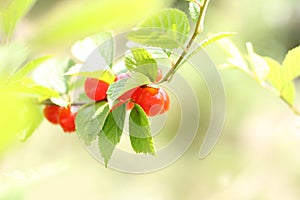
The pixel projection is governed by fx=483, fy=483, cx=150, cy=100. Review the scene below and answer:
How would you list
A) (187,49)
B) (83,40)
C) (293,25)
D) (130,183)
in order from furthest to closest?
1. (293,25)
2. (130,183)
3. (83,40)
4. (187,49)

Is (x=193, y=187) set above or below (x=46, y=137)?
below

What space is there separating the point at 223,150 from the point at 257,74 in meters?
2.12

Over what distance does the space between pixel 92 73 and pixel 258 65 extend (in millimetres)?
206

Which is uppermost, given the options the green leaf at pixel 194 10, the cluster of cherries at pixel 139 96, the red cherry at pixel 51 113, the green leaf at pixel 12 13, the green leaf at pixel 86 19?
the green leaf at pixel 86 19

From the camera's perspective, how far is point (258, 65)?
1.84 ft

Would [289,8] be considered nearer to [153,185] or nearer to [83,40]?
[153,185]

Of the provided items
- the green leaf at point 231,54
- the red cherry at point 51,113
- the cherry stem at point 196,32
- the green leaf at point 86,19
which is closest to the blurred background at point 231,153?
the red cherry at point 51,113

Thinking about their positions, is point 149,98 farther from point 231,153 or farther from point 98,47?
point 231,153

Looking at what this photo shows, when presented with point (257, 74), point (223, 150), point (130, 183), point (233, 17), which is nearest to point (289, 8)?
point (233, 17)

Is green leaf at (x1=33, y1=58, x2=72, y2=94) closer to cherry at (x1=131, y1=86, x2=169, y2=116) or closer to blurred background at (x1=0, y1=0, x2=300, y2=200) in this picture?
cherry at (x1=131, y1=86, x2=169, y2=116)

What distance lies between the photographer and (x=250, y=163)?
8.54 ft

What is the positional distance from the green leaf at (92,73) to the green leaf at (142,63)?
0.04 m

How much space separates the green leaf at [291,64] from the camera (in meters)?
0.54

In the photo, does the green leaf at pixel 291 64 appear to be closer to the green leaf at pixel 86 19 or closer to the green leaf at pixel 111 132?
the green leaf at pixel 111 132
